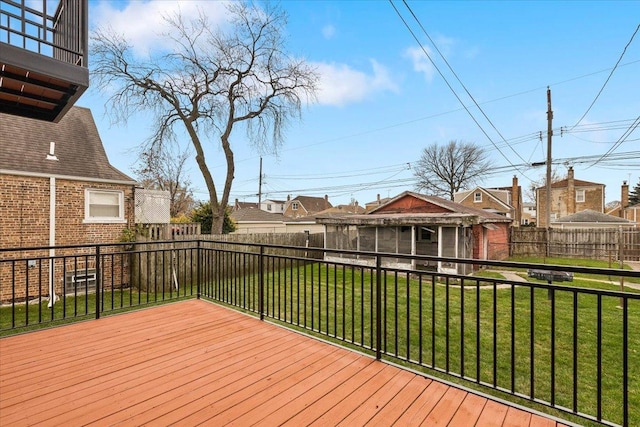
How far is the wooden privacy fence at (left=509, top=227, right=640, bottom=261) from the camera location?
12.8 metres

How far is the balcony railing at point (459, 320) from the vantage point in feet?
6.21

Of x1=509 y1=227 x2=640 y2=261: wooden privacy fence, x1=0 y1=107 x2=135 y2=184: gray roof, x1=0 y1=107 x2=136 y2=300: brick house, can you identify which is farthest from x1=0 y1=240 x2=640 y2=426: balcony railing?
x1=509 y1=227 x2=640 y2=261: wooden privacy fence

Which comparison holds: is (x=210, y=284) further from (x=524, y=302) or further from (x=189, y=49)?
(x=189, y=49)

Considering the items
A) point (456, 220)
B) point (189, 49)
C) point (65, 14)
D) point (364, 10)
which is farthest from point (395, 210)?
point (65, 14)

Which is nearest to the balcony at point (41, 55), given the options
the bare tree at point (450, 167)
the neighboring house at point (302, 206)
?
the bare tree at point (450, 167)

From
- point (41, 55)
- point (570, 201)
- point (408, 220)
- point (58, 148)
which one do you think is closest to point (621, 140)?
point (408, 220)

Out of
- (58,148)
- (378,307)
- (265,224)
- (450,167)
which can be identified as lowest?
(378,307)

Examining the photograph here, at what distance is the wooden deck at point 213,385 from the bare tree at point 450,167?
25201mm

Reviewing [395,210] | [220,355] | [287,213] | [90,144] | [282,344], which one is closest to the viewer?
[220,355]

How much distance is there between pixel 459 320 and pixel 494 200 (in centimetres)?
2145

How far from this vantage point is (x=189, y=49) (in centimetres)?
1098

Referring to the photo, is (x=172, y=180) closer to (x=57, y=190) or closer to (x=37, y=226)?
(x=57, y=190)

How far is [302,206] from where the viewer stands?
122 feet

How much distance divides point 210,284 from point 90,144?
7.18 meters
